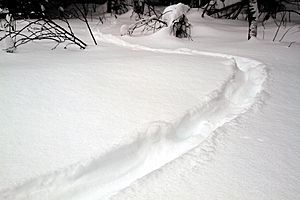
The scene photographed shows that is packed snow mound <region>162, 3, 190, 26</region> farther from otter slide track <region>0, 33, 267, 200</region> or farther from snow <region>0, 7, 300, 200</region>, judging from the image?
otter slide track <region>0, 33, 267, 200</region>

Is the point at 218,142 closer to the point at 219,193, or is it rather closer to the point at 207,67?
the point at 219,193

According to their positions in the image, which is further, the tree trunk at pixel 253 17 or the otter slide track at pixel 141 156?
the tree trunk at pixel 253 17

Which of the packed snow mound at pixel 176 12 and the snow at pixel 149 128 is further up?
the packed snow mound at pixel 176 12

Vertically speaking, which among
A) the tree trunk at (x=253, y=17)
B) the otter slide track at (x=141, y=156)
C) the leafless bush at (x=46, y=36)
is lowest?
the otter slide track at (x=141, y=156)

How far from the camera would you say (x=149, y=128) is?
2.35 metres

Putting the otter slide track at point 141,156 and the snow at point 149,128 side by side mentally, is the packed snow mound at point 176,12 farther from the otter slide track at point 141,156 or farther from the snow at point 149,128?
the otter slide track at point 141,156

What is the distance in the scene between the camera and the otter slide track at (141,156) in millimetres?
1753

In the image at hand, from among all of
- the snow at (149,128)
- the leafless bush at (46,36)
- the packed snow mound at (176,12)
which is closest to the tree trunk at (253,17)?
the packed snow mound at (176,12)

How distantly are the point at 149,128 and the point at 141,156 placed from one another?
274 millimetres

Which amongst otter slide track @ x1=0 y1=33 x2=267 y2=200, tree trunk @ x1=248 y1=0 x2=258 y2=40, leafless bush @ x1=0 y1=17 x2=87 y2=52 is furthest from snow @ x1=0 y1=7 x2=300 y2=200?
tree trunk @ x1=248 y1=0 x2=258 y2=40

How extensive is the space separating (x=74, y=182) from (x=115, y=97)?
1.18 m

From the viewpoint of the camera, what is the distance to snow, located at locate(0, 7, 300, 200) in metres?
1.74

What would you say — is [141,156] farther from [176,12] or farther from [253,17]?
[253,17]

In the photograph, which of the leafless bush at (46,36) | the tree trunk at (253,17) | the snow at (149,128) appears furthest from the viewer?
the tree trunk at (253,17)
